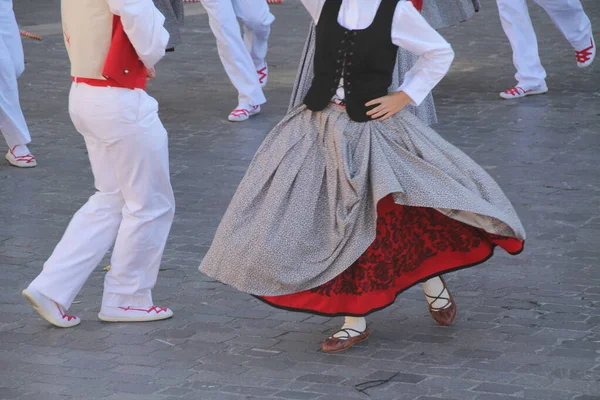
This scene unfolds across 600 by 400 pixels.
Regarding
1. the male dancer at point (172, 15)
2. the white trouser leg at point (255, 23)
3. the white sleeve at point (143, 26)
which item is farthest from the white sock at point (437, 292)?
the white trouser leg at point (255, 23)

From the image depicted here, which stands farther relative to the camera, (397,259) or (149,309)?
(149,309)

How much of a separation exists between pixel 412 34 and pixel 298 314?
1454 millimetres

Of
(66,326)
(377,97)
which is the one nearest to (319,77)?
(377,97)

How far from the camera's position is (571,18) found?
9.88 metres

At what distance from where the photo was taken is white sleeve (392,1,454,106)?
183 inches

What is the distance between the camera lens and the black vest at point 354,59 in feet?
15.3

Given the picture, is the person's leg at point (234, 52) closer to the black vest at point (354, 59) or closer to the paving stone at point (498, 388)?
the black vest at point (354, 59)

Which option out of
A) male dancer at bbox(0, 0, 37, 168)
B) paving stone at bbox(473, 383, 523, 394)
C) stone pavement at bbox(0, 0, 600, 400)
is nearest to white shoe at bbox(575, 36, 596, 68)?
stone pavement at bbox(0, 0, 600, 400)

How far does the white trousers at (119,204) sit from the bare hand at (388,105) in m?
0.98

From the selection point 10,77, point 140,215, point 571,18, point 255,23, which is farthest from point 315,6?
point 571,18

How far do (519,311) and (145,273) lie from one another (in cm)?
171

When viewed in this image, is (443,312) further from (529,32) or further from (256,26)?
(529,32)

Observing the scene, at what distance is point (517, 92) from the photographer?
32.1 feet

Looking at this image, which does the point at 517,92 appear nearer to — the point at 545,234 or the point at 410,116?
the point at 545,234
